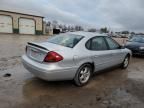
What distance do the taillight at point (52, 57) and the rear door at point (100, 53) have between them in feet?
3.98

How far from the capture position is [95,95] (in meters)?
3.91

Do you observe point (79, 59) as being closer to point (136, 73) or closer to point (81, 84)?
point (81, 84)

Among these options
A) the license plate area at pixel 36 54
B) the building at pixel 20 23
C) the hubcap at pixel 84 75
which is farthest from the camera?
the building at pixel 20 23

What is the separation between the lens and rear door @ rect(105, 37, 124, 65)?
17.8ft

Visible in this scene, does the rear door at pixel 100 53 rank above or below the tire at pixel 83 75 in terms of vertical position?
above

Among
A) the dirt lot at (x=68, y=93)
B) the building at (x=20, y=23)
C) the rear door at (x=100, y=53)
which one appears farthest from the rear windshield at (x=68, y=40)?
the building at (x=20, y=23)

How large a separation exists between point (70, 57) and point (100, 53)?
1.34m

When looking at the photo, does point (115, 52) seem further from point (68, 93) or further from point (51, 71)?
point (51, 71)

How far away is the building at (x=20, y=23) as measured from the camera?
29484 mm

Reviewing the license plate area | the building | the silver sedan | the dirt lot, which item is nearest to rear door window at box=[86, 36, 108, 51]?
the silver sedan

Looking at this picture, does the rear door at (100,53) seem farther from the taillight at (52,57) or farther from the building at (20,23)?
the building at (20,23)

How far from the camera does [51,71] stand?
3.63 metres

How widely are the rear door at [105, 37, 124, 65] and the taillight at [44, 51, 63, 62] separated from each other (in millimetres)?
2377

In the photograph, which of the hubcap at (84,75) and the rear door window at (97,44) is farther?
the rear door window at (97,44)
